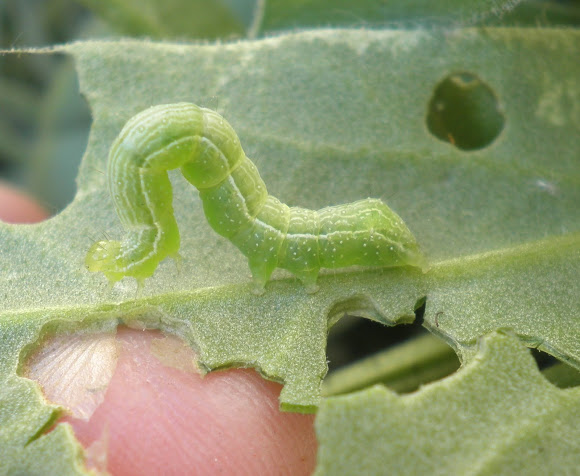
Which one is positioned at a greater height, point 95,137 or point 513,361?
point 95,137

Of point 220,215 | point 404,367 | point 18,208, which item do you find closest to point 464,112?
point 404,367

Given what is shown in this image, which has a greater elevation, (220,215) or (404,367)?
(220,215)

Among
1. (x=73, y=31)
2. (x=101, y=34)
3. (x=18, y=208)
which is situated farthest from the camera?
(x=73, y=31)

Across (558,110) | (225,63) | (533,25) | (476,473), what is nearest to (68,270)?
(225,63)

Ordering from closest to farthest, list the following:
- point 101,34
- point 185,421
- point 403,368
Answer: point 185,421 → point 403,368 → point 101,34

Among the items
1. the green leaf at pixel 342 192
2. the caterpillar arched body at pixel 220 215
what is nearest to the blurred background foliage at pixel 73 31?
the green leaf at pixel 342 192

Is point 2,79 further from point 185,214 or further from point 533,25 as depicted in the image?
point 533,25

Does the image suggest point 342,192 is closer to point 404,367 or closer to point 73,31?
point 404,367

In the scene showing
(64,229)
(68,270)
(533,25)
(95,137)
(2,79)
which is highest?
(2,79)
